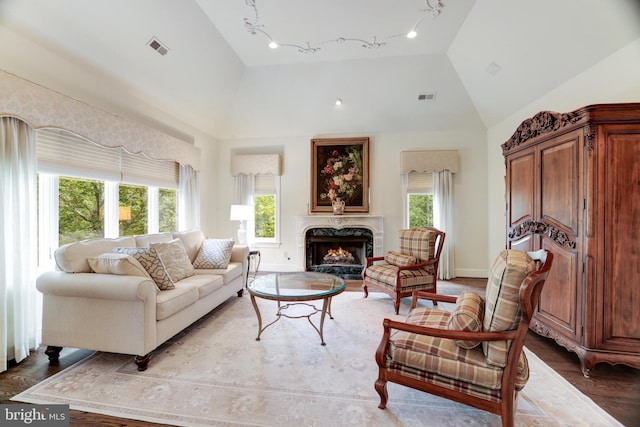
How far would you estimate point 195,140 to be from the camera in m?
5.16

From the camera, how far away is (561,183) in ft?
8.02

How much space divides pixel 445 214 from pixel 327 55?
359cm

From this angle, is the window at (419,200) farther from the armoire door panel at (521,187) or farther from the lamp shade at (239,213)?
the lamp shade at (239,213)

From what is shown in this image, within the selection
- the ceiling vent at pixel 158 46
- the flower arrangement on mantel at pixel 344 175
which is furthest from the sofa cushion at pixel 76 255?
the flower arrangement on mantel at pixel 344 175

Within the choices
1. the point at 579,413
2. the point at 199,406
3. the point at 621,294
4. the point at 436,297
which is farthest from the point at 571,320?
the point at 199,406

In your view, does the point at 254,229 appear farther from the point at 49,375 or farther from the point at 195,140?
the point at 49,375

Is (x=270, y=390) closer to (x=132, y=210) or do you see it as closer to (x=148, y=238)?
(x=148, y=238)

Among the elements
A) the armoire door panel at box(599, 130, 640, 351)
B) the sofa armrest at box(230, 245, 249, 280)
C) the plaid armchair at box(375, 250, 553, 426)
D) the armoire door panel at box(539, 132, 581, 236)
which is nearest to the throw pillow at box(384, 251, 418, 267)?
the armoire door panel at box(539, 132, 581, 236)

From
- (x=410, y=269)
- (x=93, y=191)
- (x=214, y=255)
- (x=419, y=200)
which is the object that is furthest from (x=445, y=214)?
(x=93, y=191)

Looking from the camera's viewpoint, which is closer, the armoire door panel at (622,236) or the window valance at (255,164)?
the armoire door panel at (622,236)

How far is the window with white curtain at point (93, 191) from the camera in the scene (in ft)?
9.23

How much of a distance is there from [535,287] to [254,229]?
17.1 ft

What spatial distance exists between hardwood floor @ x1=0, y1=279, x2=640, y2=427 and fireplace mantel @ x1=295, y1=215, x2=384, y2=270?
2933 millimetres

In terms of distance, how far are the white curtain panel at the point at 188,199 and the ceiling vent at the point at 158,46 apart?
1.77m
